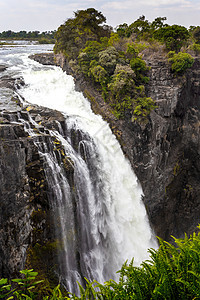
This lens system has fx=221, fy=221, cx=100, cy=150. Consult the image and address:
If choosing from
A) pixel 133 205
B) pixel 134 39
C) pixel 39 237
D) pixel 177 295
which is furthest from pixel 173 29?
pixel 177 295

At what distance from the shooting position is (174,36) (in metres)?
22.8

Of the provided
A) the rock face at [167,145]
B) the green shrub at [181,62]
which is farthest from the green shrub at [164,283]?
the green shrub at [181,62]

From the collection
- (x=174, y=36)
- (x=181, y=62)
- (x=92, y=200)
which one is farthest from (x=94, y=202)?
(x=174, y=36)

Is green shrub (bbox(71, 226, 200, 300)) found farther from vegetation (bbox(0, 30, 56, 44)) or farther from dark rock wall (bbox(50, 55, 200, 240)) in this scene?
vegetation (bbox(0, 30, 56, 44))

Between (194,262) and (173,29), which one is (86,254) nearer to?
(194,262)

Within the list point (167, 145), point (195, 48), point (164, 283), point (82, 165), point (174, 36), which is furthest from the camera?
point (195, 48)

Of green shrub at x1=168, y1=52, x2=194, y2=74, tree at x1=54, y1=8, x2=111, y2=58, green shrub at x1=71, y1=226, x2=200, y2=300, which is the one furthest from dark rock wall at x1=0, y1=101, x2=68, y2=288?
tree at x1=54, y1=8, x2=111, y2=58

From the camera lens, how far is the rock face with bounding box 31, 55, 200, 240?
18.1 metres

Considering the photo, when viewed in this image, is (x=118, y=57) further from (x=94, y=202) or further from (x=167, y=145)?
(x=94, y=202)

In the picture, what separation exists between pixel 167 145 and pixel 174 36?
1182 cm

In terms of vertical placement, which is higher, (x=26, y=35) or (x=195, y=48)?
(x=26, y=35)

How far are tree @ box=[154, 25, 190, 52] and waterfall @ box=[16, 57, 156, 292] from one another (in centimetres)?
1164

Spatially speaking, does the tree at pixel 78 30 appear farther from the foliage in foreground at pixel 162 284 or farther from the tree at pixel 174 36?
the foliage in foreground at pixel 162 284

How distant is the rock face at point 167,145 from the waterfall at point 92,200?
1.42 meters
